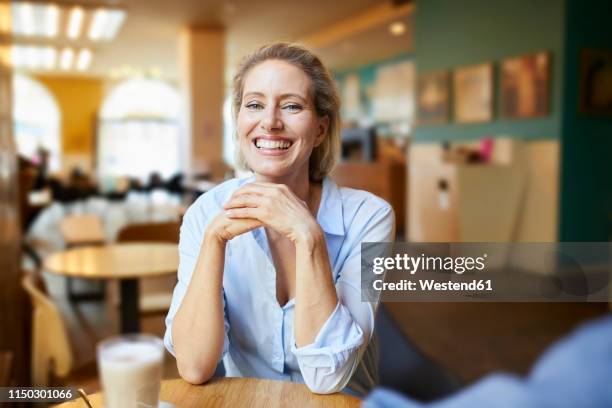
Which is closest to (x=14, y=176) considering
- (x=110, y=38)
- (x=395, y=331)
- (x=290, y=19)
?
(x=395, y=331)

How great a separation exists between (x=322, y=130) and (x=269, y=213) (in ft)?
0.88

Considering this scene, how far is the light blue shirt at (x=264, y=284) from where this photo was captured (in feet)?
3.21

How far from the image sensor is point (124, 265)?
101 inches

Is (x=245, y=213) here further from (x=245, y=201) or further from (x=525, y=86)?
(x=525, y=86)

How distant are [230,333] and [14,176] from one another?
2185 millimetres

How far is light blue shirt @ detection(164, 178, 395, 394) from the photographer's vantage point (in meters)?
0.98

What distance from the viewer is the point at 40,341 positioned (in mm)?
1882

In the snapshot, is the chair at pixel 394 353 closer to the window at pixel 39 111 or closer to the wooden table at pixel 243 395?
the wooden table at pixel 243 395

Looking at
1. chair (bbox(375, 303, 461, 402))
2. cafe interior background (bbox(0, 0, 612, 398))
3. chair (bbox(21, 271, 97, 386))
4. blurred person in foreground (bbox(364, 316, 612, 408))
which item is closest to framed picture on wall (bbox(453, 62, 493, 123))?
cafe interior background (bbox(0, 0, 612, 398))

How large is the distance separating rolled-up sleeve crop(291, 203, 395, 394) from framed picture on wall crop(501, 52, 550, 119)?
4386 mm

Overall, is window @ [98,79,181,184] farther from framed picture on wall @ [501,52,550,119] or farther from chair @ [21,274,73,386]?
chair @ [21,274,73,386]

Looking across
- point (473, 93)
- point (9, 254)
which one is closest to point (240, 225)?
point (9, 254)

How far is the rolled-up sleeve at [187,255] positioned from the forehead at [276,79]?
239 millimetres

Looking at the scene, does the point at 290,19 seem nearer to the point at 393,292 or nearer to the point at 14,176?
the point at 14,176
